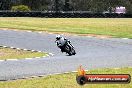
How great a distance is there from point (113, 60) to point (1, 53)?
5659mm

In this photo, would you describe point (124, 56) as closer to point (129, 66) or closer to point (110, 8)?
point (129, 66)

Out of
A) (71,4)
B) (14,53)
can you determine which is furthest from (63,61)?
(71,4)

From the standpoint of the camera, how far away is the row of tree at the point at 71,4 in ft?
267

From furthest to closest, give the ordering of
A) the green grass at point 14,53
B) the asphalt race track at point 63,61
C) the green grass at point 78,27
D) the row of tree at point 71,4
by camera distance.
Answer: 1. the row of tree at point 71,4
2. the green grass at point 78,27
3. the green grass at point 14,53
4. the asphalt race track at point 63,61

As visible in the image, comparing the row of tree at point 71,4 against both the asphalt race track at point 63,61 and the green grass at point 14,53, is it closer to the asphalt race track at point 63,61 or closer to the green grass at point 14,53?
the asphalt race track at point 63,61

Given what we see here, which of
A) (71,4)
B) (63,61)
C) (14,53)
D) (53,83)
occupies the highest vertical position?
(53,83)

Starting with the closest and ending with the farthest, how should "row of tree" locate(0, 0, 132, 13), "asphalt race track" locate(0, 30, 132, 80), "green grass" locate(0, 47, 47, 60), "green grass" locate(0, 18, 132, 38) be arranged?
1. "asphalt race track" locate(0, 30, 132, 80)
2. "green grass" locate(0, 47, 47, 60)
3. "green grass" locate(0, 18, 132, 38)
4. "row of tree" locate(0, 0, 132, 13)

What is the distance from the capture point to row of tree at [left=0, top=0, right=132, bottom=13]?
267 feet

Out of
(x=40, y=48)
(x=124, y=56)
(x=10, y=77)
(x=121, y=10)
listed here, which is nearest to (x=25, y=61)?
(x=10, y=77)

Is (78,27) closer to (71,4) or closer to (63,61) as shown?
(63,61)

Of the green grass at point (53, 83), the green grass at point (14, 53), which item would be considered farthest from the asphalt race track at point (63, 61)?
the green grass at point (14, 53)

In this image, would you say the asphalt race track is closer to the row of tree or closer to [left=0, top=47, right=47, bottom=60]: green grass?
[left=0, top=47, right=47, bottom=60]: green grass

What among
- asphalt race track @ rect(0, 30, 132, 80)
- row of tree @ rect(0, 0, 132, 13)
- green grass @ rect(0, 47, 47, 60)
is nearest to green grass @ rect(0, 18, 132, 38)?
asphalt race track @ rect(0, 30, 132, 80)

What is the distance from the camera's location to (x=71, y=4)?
89.5 m
